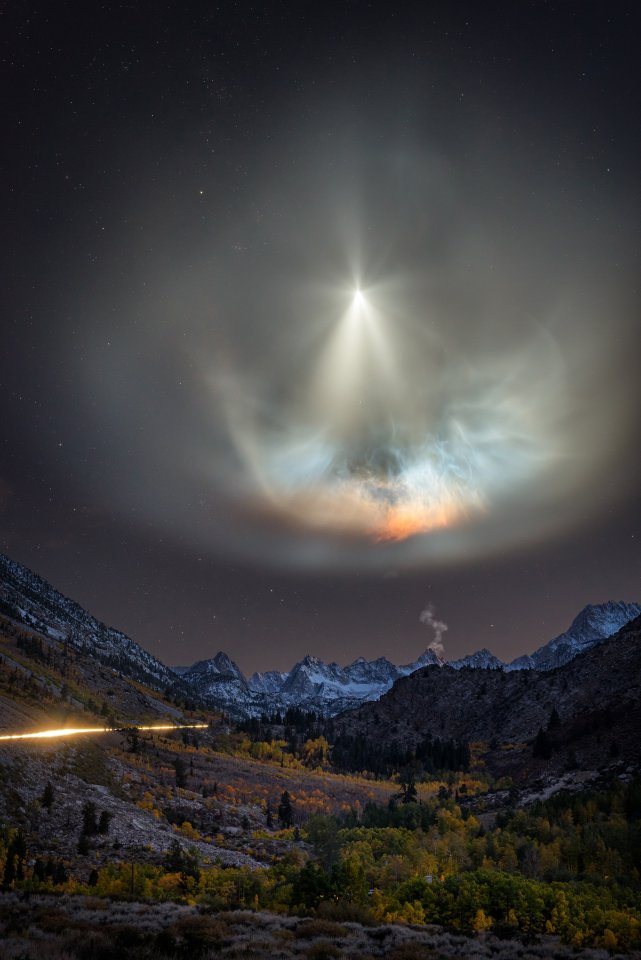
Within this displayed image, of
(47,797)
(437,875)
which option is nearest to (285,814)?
(437,875)

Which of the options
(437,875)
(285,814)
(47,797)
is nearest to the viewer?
(437,875)

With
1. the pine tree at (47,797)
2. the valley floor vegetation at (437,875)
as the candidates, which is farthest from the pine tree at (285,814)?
the pine tree at (47,797)

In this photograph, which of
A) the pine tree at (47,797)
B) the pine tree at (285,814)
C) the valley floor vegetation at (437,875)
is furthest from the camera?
the pine tree at (285,814)

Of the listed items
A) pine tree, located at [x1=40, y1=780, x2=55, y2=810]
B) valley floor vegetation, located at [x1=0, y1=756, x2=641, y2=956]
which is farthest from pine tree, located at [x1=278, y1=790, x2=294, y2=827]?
pine tree, located at [x1=40, y1=780, x2=55, y2=810]

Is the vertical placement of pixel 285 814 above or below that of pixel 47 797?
below

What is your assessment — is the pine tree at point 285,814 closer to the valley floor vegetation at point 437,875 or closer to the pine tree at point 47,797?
the valley floor vegetation at point 437,875

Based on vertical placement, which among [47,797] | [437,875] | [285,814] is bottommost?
[437,875]

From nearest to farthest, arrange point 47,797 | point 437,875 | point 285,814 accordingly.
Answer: point 437,875, point 47,797, point 285,814

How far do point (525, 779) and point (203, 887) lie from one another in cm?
13806

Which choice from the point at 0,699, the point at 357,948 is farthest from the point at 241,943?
the point at 0,699

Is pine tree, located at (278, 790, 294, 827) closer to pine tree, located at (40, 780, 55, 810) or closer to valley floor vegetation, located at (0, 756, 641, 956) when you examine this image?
valley floor vegetation, located at (0, 756, 641, 956)

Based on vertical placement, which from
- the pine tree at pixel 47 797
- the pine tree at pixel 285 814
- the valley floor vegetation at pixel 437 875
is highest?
the pine tree at pixel 47 797

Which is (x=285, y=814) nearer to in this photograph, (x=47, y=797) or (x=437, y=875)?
(x=437, y=875)

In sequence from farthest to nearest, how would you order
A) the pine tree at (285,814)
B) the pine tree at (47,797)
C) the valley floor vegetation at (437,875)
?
the pine tree at (285,814)
the pine tree at (47,797)
the valley floor vegetation at (437,875)
